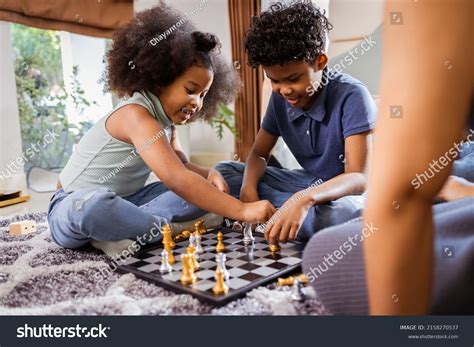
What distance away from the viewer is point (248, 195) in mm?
1173

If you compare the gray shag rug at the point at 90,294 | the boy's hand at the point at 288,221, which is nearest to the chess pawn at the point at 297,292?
the gray shag rug at the point at 90,294

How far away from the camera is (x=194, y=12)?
122cm

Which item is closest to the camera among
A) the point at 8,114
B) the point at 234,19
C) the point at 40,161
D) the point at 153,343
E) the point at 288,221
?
the point at 153,343

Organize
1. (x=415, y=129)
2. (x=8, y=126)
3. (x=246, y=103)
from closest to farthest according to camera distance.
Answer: (x=415, y=129) < (x=246, y=103) < (x=8, y=126)

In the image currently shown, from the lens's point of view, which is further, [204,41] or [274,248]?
[204,41]

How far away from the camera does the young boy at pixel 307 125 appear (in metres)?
0.95

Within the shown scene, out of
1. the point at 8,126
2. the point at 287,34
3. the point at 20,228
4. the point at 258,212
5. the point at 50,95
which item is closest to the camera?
the point at 258,212

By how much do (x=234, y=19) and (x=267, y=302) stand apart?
759mm

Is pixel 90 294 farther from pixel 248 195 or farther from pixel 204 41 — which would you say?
pixel 204 41

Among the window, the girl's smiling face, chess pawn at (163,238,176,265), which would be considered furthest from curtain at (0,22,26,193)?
chess pawn at (163,238,176,265)

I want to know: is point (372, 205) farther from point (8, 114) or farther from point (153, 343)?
point (8, 114)

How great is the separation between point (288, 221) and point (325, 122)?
0.34m

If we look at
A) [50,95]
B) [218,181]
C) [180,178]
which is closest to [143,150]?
[180,178]

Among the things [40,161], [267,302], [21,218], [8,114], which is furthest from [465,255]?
[40,161]
